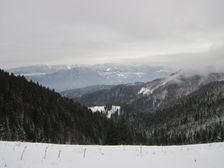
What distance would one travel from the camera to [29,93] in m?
99.9

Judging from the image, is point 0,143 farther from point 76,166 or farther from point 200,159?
point 200,159

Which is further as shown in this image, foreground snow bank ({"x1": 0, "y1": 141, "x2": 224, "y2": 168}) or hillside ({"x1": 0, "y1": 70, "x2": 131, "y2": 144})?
hillside ({"x1": 0, "y1": 70, "x2": 131, "y2": 144})

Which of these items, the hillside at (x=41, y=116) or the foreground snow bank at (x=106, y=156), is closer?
the foreground snow bank at (x=106, y=156)

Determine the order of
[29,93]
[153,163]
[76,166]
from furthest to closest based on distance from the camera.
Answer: [29,93] < [153,163] < [76,166]

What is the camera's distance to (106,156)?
14.5 m

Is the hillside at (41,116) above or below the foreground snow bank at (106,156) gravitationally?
below

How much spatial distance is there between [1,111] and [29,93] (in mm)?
23886

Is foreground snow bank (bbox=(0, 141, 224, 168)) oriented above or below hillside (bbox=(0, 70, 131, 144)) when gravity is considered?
above

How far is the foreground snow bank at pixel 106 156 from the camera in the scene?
13.2 metres

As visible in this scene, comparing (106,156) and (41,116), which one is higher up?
(106,156)

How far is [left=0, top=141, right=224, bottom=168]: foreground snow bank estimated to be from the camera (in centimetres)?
1317

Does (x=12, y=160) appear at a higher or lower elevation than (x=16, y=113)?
higher

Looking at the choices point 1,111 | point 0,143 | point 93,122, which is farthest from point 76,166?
point 93,122

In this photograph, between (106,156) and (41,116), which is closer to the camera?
(106,156)
